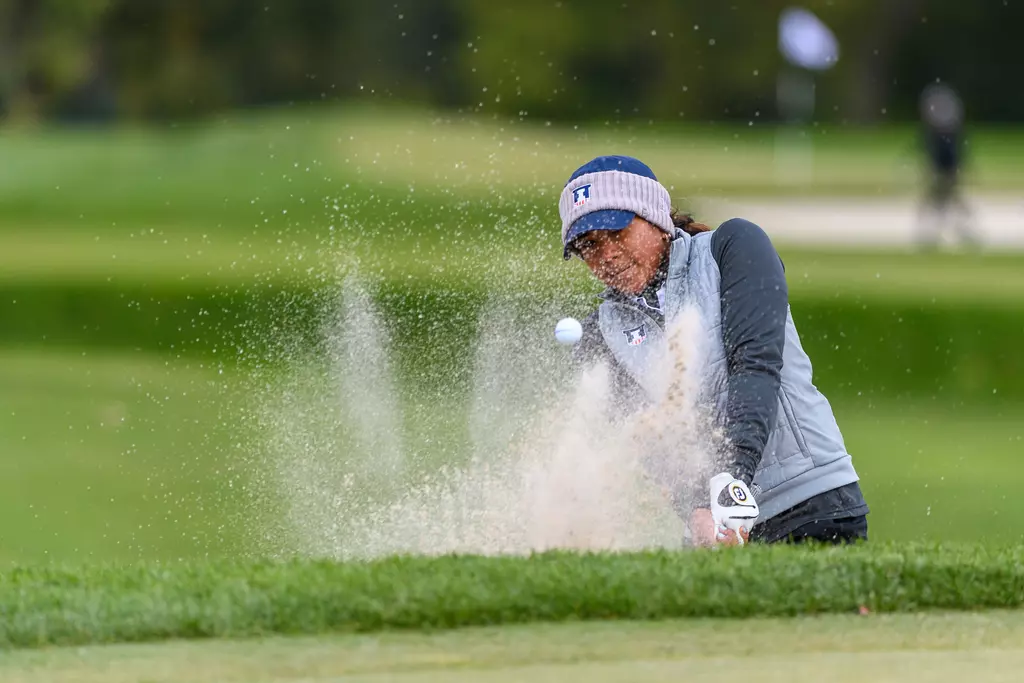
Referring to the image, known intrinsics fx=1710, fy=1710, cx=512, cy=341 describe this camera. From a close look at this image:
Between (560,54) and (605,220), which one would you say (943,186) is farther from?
(560,54)

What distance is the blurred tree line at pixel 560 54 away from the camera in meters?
52.5

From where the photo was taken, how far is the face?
4.59 m

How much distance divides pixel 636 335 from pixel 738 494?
61 centimetres

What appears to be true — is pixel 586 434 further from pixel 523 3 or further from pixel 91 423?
pixel 523 3

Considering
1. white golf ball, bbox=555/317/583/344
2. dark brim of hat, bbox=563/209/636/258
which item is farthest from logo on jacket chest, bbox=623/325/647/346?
dark brim of hat, bbox=563/209/636/258

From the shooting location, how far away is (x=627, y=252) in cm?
461

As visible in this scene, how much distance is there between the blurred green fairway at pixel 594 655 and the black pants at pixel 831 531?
28.3 inches

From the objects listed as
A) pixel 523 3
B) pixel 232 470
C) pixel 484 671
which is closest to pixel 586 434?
pixel 484 671

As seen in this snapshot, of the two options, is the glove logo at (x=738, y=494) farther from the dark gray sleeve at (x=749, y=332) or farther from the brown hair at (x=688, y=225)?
the brown hair at (x=688, y=225)

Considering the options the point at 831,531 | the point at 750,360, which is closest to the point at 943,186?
the point at 831,531

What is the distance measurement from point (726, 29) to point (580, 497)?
5164 cm

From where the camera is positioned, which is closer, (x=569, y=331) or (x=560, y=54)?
(x=569, y=331)

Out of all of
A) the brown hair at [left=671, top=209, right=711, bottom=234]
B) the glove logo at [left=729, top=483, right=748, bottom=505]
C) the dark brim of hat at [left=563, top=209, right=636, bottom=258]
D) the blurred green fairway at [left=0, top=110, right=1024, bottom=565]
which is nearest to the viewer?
the glove logo at [left=729, top=483, right=748, bottom=505]

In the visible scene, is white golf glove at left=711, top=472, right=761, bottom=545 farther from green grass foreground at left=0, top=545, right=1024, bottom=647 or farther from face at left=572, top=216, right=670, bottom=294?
face at left=572, top=216, right=670, bottom=294
